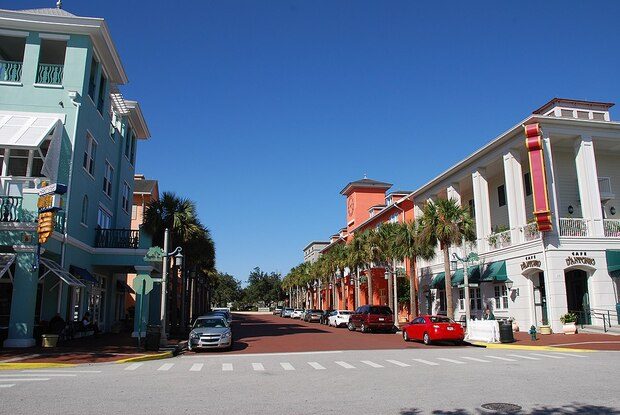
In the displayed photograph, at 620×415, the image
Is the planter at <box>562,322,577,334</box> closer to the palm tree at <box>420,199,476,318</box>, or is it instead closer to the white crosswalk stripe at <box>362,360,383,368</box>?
the palm tree at <box>420,199,476,318</box>

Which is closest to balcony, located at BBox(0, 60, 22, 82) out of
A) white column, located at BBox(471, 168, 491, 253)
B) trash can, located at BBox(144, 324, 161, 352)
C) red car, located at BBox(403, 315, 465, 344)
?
trash can, located at BBox(144, 324, 161, 352)

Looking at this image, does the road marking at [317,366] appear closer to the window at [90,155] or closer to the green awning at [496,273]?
the window at [90,155]

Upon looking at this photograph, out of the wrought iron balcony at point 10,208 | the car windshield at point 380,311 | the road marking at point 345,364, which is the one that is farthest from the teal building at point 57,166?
the car windshield at point 380,311

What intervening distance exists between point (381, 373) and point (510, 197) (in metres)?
22.4

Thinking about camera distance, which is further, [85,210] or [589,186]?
[589,186]

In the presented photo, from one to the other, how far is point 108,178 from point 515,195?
85.1 feet

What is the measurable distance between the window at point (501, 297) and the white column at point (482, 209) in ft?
10.2

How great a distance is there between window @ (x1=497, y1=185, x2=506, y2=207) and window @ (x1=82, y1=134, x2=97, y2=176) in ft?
93.4

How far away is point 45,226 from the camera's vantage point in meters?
19.3

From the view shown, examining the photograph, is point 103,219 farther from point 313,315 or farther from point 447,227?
point 313,315

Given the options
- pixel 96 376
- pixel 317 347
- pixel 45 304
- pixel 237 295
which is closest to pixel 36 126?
pixel 45 304

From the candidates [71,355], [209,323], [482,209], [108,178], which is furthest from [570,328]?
[108,178]

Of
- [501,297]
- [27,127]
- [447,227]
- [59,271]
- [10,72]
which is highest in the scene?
[10,72]

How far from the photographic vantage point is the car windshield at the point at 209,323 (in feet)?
72.3
